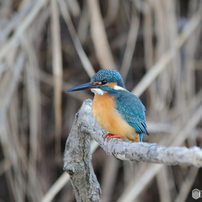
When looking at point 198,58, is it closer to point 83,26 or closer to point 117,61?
point 117,61

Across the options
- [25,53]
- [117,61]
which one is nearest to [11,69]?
[25,53]

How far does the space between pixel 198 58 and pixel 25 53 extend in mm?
1593

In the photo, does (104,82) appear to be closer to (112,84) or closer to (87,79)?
(112,84)

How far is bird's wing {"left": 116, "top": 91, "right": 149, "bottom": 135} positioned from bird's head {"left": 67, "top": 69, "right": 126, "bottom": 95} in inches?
2.5

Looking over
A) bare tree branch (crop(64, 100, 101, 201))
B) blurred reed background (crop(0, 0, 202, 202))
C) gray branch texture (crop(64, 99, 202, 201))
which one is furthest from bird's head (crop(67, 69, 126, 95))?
blurred reed background (crop(0, 0, 202, 202))

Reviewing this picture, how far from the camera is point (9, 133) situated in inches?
93.0

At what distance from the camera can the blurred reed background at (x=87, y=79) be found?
2199 millimetres

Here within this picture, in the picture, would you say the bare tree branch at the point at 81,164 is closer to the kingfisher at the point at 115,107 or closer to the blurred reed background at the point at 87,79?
the kingfisher at the point at 115,107

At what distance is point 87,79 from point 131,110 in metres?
1.40

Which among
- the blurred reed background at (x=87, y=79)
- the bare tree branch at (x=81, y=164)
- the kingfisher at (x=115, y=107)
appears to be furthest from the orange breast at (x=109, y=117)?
the blurred reed background at (x=87, y=79)

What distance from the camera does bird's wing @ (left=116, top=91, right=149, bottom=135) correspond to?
155 cm

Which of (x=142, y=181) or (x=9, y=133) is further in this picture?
(x=9, y=133)

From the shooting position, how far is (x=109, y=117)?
4.90 feet

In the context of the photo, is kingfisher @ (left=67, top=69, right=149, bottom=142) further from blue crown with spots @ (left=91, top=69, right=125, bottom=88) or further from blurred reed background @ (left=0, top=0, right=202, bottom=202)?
blurred reed background @ (left=0, top=0, right=202, bottom=202)
